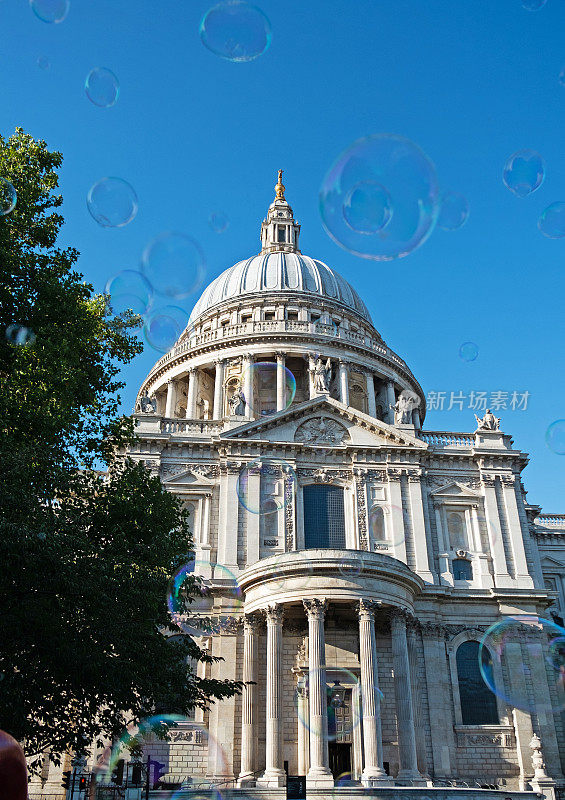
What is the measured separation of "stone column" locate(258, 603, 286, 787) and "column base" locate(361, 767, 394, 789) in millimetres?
3372

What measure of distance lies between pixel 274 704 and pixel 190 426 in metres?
17.9

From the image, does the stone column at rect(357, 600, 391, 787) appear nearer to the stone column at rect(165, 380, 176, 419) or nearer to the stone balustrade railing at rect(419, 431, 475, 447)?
the stone balustrade railing at rect(419, 431, 475, 447)

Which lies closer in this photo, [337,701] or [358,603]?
[358,603]

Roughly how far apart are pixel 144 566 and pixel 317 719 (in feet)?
46.2

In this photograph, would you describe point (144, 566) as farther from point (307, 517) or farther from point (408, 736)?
point (307, 517)

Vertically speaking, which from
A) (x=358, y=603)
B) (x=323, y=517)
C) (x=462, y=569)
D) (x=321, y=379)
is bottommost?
(x=358, y=603)

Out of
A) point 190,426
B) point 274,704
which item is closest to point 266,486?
point 190,426

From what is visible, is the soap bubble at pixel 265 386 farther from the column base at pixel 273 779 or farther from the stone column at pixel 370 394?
the column base at pixel 273 779

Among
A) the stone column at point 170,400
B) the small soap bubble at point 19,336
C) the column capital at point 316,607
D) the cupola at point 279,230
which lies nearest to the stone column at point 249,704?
the column capital at point 316,607

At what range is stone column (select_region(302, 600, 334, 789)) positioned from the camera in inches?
1129

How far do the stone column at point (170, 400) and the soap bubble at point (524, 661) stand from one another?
31640 mm

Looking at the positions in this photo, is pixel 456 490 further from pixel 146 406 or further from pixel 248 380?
pixel 248 380

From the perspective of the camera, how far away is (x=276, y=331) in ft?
193

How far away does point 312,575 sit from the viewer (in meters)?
32.9
